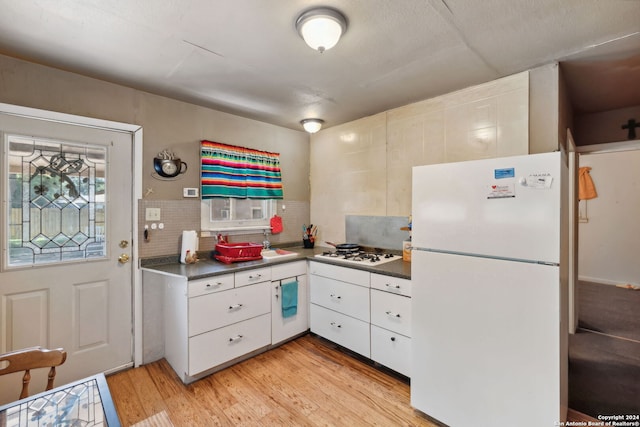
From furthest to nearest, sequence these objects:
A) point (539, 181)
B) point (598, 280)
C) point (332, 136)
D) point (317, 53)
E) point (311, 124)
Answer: point (598, 280) < point (332, 136) < point (311, 124) < point (317, 53) < point (539, 181)

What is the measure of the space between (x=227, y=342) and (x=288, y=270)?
0.81 meters

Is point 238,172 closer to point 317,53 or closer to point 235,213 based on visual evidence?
point 235,213

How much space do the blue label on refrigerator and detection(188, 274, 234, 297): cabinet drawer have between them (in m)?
2.02

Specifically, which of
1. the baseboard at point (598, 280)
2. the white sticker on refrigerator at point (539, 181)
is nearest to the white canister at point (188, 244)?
the white sticker on refrigerator at point (539, 181)

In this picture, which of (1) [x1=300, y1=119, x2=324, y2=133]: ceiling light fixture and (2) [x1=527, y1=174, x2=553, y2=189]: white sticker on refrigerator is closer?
(2) [x1=527, y1=174, x2=553, y2=189]: white sticker on refrigerator

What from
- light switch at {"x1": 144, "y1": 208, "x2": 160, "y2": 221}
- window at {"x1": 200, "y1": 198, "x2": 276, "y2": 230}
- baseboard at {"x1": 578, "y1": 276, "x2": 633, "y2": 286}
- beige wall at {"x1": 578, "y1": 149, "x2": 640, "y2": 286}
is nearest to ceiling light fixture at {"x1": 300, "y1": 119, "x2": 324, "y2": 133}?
window at {"x1": 200, "y1": 198, "x2": 276, "y2": 230}

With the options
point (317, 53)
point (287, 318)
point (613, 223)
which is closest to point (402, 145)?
point (317, 53)

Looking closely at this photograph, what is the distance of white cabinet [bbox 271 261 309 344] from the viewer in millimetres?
2641

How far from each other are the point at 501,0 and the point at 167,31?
1789 mm

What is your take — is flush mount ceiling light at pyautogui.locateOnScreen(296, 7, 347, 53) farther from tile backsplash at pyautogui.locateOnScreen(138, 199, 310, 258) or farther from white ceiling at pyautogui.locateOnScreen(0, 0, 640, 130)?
tile backsplash at pyautogui.locateOnScreen(138, 199, 310, 258)

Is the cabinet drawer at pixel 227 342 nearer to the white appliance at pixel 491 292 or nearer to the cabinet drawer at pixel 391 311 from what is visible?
the cabinet drawer at pixel 391 311

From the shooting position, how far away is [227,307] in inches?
91.0

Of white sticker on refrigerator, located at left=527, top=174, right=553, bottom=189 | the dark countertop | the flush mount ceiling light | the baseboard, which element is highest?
the flush mount ceiling light

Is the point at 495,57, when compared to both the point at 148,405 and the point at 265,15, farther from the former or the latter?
the point at 148,405
